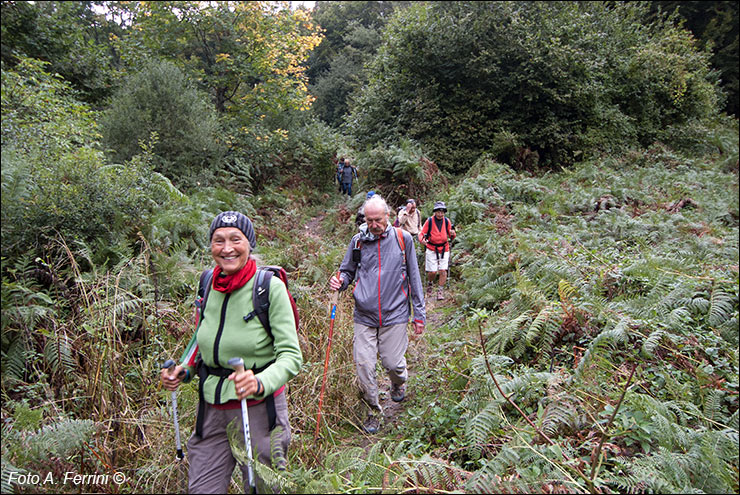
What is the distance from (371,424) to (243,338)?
2469 millimetres

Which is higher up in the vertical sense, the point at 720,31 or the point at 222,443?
the point at 720,31

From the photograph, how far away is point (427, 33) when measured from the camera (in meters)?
16.0

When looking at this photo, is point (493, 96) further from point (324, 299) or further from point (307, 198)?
point (324, 299)

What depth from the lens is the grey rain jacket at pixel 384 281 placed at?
4.26 metres

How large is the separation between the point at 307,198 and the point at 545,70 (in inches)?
372

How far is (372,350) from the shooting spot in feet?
14.2

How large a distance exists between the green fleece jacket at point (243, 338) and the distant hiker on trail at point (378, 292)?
188 centimetres

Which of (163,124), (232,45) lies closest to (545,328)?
(163,124)

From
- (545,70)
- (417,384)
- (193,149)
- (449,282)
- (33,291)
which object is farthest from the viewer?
(545,70)

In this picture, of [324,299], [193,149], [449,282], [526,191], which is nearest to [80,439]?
[324,299]

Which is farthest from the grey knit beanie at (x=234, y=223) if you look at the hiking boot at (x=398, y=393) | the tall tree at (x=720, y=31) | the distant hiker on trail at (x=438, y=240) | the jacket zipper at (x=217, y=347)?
the tall tree at (x=720, y=31)

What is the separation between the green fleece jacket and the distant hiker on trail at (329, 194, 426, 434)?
188cm

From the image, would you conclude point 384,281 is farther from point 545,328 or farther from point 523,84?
point 523,84

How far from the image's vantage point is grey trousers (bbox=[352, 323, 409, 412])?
4.32m
